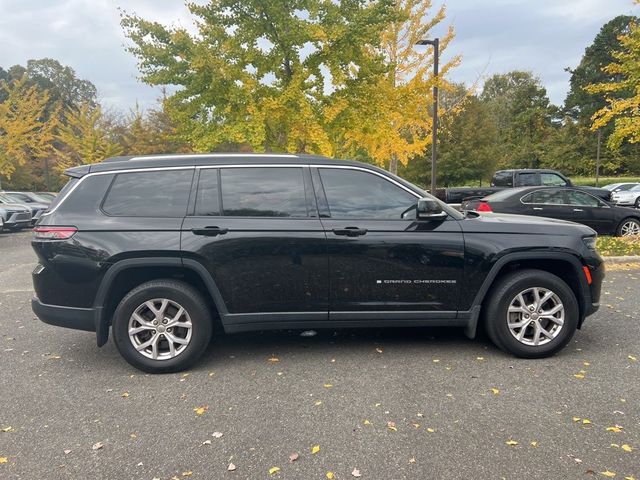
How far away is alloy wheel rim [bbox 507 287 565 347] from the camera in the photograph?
164 inches

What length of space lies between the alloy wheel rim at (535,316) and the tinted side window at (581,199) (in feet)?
25.3

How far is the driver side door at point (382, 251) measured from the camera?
4.05 meters

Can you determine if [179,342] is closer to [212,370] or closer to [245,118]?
[212,370]

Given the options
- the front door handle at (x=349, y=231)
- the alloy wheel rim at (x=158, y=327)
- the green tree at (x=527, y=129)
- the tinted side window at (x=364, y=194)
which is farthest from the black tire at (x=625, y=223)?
the green tree at (x=527, y=129)

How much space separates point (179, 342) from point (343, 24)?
961 centimetres

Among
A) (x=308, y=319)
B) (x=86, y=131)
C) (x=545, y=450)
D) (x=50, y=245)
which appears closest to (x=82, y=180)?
(x=50, y=245)

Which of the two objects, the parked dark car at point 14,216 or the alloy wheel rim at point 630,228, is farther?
the parked dark car at point 14,216

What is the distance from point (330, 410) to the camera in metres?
3.31

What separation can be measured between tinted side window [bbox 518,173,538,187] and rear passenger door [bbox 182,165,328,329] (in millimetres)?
13440

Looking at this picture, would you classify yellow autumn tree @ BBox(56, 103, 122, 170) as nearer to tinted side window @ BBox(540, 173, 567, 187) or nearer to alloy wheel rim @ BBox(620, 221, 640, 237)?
tinted side window @ BBox(540, 173, 567, 187)

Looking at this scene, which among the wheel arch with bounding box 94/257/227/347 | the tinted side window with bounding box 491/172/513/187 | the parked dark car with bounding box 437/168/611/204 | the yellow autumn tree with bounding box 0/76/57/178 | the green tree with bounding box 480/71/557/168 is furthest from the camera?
the green tree with bounding box 480/71/557/168

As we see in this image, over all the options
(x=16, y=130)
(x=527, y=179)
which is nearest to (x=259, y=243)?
(x=527, y=179)

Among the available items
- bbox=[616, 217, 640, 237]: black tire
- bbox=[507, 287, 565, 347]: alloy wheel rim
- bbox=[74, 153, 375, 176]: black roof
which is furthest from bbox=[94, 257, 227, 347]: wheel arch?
bbox=[616, 217, 640, 237]: black tire

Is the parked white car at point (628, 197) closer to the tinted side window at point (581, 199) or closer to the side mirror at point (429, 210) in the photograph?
the tinted side window at point (581, 199)
